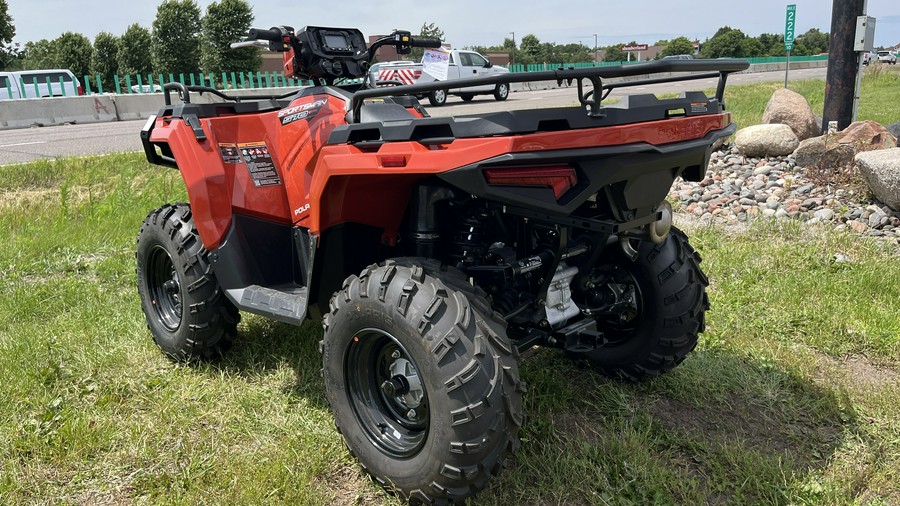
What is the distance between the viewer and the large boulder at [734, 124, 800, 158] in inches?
315

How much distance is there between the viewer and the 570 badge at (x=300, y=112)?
3.06m

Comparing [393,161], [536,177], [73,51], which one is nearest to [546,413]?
[536,177]

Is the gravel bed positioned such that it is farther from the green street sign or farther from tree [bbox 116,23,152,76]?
tree [bbox 116,23,152,76]

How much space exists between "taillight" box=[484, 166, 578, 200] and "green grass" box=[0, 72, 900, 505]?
47.1 inches

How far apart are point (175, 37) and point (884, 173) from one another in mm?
46058

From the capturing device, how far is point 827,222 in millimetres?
6023

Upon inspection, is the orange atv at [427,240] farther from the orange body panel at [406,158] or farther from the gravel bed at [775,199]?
the gravel bed at [775,199]

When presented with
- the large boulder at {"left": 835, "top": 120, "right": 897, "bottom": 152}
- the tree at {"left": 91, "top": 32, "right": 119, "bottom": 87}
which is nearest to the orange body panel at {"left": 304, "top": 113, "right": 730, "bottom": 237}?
the large boulder at {"left": 835, "top": 120, "right": 897, "bottom": 152}

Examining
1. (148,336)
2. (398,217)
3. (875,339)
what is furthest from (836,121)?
(148,336)

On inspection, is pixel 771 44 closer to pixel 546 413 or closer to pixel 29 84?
pixel 29 84

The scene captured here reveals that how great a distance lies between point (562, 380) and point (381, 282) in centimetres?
140

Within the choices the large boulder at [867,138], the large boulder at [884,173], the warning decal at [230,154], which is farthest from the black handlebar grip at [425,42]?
the large boulder at [867,138]

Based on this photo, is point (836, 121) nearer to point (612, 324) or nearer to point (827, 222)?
point (827, 222)

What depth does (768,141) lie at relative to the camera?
8.05 metres
